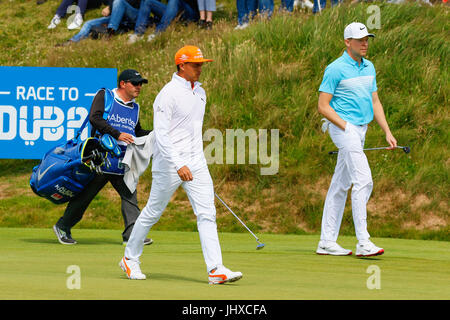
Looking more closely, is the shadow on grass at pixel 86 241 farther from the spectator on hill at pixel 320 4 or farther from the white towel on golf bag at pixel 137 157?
the spectator on hill at pixel 320 4

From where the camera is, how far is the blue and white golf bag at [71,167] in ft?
31.3

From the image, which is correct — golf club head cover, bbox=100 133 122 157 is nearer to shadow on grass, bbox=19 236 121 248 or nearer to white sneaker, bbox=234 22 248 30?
shadow on grass, bbox=19 236 121 248

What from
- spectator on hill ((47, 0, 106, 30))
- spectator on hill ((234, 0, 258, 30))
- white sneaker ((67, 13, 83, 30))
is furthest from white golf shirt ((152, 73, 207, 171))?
white sneaker ((67, 13, 83, 30))

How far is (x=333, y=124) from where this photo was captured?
8.77 meters

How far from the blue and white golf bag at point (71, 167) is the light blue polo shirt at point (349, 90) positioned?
8.29 ft

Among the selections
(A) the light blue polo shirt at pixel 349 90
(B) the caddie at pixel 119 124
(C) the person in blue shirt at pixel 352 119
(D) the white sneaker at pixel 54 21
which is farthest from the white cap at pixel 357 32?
(D) the white sneaker at pixel 54 21

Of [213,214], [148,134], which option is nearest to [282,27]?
[148,134]

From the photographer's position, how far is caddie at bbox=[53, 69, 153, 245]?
962 cm

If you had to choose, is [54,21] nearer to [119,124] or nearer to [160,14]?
[160,14]

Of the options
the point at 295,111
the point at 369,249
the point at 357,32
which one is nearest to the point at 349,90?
the point at 357,32

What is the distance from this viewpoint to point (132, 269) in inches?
270

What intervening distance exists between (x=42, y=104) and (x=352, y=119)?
317 inches

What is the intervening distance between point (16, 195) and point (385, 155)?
6585 mm
